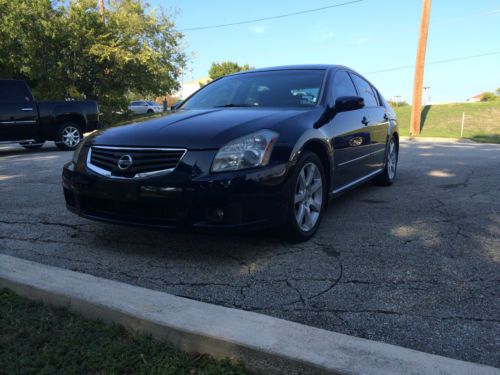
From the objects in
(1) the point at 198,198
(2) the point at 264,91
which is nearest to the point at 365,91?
(2) the point at 264,91

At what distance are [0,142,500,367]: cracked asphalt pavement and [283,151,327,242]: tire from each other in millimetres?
124

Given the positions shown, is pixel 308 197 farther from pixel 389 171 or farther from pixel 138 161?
pixel 389 171

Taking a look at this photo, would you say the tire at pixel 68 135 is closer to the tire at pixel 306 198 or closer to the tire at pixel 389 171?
the tire at pixel 389 171

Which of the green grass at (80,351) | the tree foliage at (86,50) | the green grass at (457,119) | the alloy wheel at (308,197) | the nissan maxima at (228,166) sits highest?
the tree foliage at (86,50)

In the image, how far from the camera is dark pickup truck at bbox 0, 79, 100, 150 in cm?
1022

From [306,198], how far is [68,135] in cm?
928

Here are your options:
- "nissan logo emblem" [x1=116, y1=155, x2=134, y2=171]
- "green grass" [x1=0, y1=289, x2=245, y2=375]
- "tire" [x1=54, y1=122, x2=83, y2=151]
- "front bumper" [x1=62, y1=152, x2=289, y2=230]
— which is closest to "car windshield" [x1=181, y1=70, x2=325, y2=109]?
"front bumper" [x1=62, y1=152, x2=289, y2=230]

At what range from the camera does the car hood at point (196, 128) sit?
10.0 feet

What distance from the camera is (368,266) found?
9.96ft

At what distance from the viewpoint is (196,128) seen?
3.24m

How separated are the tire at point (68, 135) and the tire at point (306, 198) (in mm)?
9077

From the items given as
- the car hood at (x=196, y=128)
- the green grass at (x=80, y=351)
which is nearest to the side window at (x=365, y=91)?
the car hood at (x=196, y=128)

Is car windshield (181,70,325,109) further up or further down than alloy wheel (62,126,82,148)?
further up

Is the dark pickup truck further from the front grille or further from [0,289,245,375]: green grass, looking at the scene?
[0,289,245,375]: green grass
